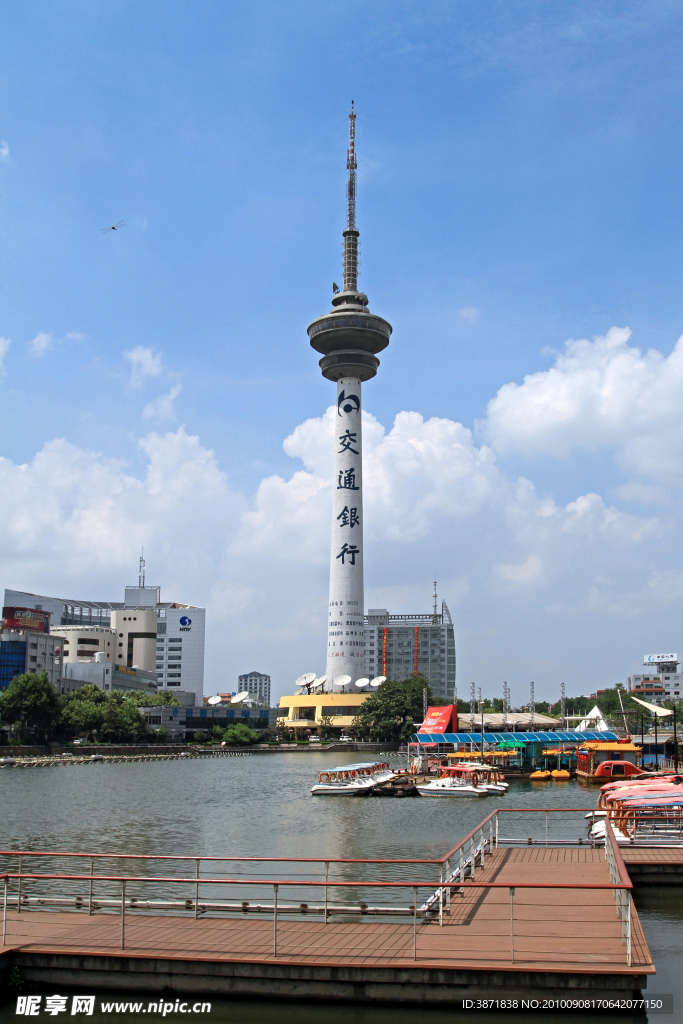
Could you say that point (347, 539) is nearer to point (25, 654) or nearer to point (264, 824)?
point (25, 654)

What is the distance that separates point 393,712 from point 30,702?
71.6 meters

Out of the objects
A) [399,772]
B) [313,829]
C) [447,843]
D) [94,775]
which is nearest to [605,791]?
[447,843]

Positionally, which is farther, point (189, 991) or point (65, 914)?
point (65, 914)

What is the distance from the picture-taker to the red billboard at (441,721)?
395 feet

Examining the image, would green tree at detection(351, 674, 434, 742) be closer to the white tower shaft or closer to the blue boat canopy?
the white tower shaft

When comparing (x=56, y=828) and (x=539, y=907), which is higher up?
(x=539, y=907)

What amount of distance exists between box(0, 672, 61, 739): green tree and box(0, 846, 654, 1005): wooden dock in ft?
379

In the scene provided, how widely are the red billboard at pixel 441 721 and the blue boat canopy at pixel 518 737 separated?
16.2 ft

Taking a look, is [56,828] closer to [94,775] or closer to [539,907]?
[539,907]

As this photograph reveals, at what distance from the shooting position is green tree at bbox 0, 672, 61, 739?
5123 inches

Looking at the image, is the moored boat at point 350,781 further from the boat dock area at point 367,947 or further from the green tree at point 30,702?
the green tree at point 30,702

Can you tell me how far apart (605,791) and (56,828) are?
31464mm

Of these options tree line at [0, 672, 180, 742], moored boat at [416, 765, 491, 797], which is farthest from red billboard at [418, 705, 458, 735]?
tree line at [0, 672, 180, 742]

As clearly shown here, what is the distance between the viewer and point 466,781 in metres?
75.2
